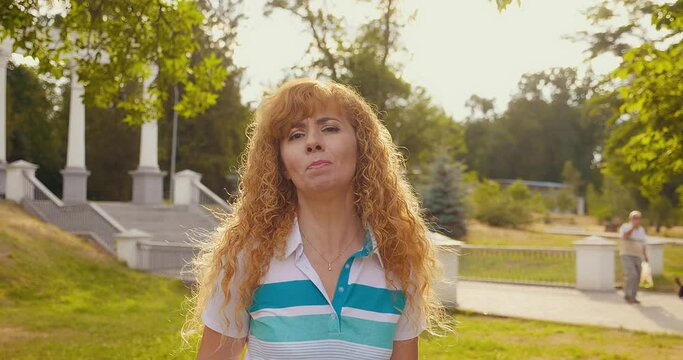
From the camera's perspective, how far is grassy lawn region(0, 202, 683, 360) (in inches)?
334

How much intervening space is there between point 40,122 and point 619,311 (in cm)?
3102

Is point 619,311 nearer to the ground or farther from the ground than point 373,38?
nearer to the ground

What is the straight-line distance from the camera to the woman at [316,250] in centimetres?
203

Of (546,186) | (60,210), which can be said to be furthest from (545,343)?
(546,186)

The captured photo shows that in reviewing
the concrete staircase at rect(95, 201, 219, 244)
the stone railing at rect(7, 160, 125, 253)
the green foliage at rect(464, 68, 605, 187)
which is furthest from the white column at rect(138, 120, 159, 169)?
the green foliage at rect(464, 68, 605, 187)

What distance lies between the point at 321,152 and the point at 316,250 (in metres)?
0.28

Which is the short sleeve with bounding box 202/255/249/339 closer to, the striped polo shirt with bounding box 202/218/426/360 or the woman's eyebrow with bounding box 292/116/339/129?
the striped polo shirt with bounding box 202/218/426/360

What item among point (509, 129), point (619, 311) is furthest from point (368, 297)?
point (509, 129)

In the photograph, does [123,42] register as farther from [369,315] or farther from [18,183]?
[18,183]

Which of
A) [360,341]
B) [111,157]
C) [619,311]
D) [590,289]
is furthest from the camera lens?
[111,157]

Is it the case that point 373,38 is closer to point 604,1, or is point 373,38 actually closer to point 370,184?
point 604,1

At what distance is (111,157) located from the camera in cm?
3828

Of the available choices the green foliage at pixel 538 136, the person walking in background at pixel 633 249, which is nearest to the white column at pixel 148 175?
the person walking in background at pixel 633 249

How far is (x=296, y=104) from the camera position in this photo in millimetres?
2174
